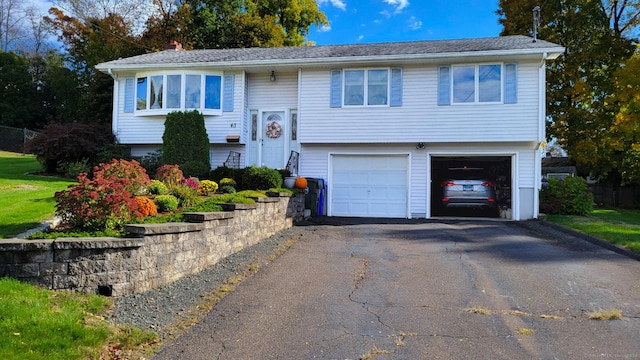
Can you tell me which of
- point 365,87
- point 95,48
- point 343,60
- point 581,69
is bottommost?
Result: point 365,87

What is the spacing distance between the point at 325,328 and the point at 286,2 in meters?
31.9

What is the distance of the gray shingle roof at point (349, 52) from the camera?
14234 mm

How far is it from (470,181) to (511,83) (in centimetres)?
340

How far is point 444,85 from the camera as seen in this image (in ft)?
47.5

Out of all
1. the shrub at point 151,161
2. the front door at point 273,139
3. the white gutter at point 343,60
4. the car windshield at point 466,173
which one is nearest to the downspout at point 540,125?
the white gutter at point 343,60

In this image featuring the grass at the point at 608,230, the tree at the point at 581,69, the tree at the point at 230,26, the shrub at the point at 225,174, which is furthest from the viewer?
the tree at the point at 230,26

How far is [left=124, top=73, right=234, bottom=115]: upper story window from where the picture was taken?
15.8 m

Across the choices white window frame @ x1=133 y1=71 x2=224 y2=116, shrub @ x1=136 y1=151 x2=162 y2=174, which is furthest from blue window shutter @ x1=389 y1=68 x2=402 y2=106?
shrub @ x1=136 y1=151 x2=162 y2=174

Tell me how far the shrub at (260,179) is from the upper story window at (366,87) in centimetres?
430

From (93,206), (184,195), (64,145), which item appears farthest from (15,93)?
(93,206)

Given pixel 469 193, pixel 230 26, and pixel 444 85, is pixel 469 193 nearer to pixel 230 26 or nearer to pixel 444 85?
pixel 444 85

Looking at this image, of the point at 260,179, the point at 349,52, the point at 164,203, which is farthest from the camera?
the point at 349,52

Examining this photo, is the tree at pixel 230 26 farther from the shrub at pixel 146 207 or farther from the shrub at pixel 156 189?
the shrub at pixel 146 207

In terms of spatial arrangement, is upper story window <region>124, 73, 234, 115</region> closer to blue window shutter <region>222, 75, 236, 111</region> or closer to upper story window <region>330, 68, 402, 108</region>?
blue window shutter <region>222, 75, 236, 111</region>
